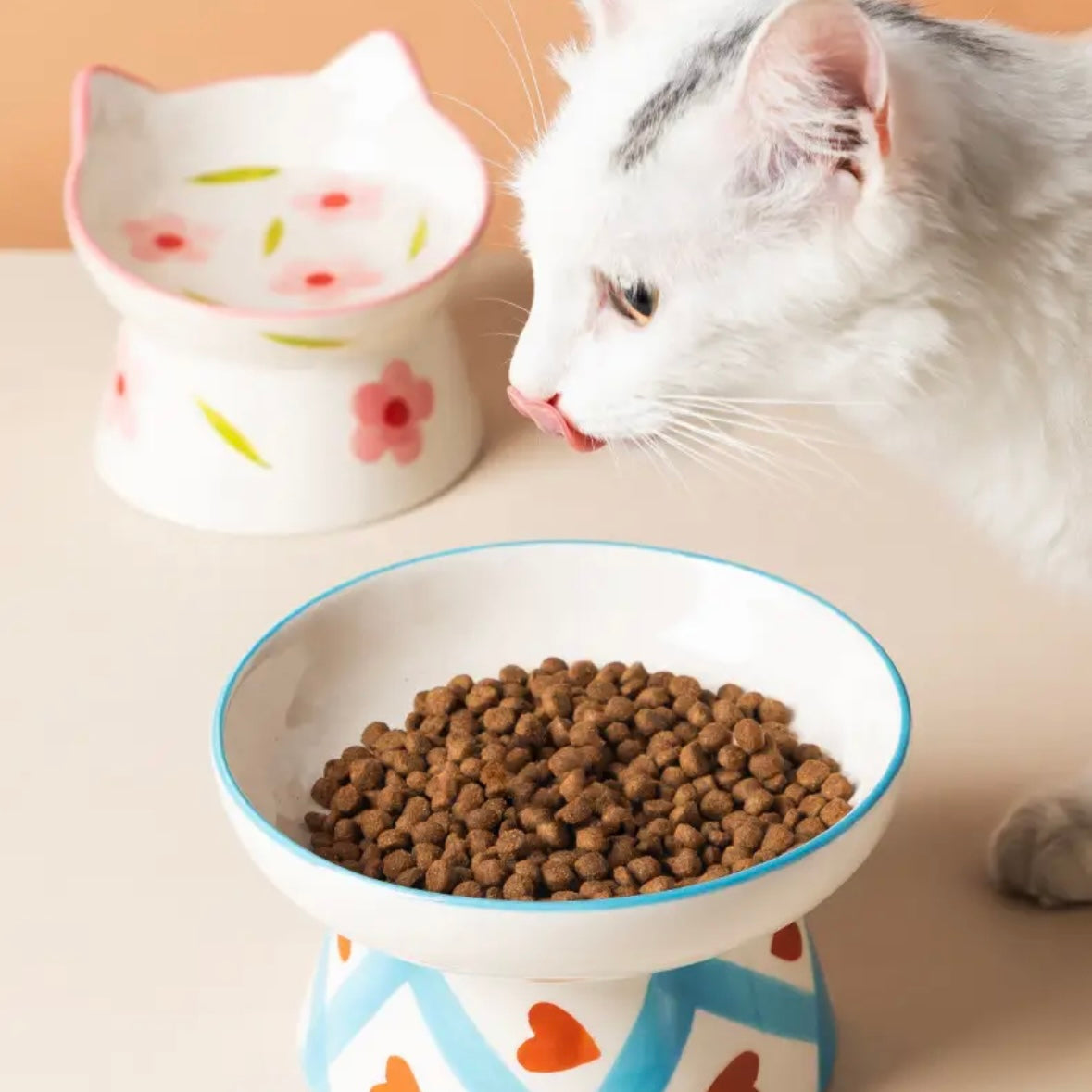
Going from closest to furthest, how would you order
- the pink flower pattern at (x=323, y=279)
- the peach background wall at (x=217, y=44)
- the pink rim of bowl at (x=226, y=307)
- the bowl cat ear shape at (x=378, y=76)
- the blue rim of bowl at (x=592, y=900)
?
the blue rim of bowl at (x=592, y=900), the pink rim of bowl at (x=226, y=307), the pink flower pattern at (x=323, y=279), the bowl cat ear shape at (x=378, y=76), the peach background wall at (x=217, y=44)

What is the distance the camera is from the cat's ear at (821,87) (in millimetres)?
592

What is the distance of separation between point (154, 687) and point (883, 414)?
→ 442 millimetres

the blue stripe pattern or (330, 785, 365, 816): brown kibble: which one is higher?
(330, 785, 365, 816): brown kibble

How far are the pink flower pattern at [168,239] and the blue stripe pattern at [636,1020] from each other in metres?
0.63

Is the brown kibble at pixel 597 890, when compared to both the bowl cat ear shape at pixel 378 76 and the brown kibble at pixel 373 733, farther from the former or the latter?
the bowl cat ear shape at pixel 378 76

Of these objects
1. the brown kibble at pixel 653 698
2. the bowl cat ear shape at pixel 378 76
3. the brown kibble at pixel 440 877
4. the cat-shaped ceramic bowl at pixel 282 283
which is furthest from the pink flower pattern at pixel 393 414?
the brown kibble at pixel 440 877

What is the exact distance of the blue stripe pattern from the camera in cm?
65

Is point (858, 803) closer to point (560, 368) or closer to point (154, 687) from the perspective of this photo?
point (560, 368)

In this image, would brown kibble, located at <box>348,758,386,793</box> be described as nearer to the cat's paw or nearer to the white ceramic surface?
the white ceramic surface

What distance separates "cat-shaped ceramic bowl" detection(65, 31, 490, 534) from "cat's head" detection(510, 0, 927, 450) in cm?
33

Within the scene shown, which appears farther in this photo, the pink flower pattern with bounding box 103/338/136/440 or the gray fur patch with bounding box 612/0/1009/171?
the pink flower pattern with bounding box 103/338/136/440

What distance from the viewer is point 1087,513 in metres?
0.78

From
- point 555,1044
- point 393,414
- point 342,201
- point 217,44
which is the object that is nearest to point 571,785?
point 555,1044

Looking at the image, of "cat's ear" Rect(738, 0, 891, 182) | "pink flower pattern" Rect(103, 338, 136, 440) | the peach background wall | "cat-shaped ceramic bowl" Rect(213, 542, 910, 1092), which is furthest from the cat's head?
the peach background wall
